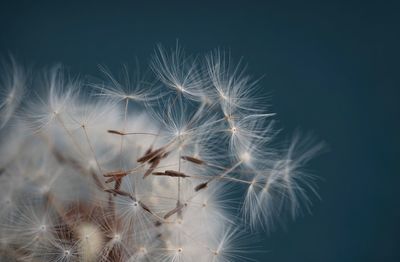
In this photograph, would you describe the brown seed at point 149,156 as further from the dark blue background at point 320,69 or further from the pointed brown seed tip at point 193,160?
the dark blue background at point 320,69

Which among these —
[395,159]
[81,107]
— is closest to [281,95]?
[395,159]

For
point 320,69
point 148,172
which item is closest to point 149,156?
point 148,172

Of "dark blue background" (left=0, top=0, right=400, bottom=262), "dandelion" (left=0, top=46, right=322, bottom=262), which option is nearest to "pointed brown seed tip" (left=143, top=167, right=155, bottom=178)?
"dandelion" (left=0, top=46, right=322, bottom=262)

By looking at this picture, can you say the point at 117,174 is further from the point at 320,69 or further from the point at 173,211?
the point at 320,69

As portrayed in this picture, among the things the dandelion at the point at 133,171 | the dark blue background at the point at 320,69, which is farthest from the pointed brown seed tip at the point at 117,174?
the dark blue background at the point at 320,69

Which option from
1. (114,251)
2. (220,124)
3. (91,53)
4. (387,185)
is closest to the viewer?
(114,251)

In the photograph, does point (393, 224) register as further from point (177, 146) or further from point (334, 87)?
point (177, 146)
